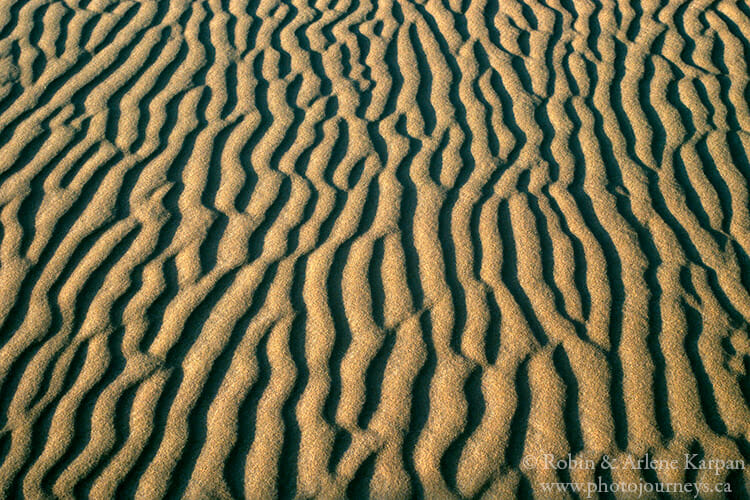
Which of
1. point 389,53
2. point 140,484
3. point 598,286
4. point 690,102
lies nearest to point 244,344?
point 140,484

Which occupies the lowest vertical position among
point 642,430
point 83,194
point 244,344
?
point 642,430

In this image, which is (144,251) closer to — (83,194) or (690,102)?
(83,194)

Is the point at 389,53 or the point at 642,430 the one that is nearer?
the point at 642,430

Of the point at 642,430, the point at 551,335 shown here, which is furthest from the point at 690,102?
the point at 642,430

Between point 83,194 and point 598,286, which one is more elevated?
point 83,194

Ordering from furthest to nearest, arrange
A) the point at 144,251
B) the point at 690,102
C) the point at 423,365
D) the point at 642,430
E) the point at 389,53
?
the point at 389,53 → the point at 690,102 → the point at 144,251 → the point at 423,365 → the point at 642,430

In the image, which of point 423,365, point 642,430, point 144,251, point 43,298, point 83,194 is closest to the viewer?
point 642,430
